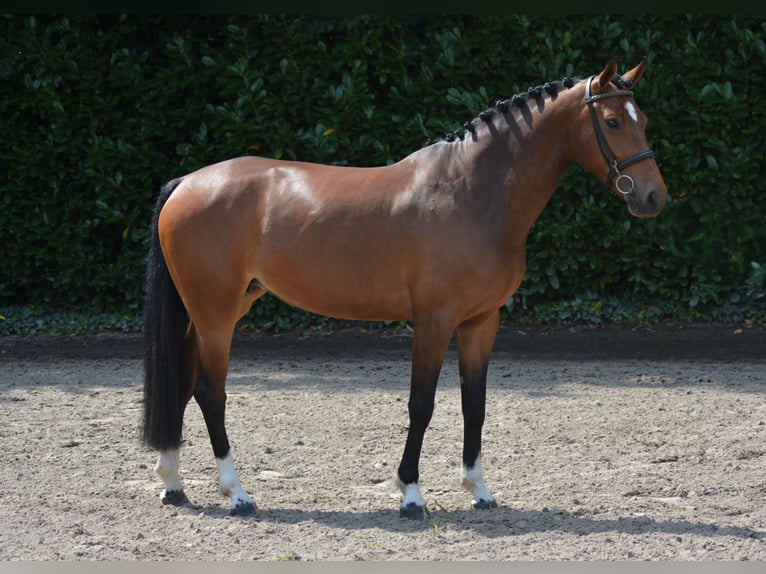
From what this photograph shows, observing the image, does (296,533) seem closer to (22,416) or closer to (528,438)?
(528,438)

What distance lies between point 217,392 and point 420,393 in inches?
39.4

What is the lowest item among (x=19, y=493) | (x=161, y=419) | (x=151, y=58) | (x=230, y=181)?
(x=19, y=493)

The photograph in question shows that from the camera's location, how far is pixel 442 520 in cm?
443

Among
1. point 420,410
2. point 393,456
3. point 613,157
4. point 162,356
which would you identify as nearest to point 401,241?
point 420,410

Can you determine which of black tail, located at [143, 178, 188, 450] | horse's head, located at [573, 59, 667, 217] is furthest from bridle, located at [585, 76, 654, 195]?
black tail, located at [143, 178, 188, 450]

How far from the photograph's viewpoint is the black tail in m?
4.67

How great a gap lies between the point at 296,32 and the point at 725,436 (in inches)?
214

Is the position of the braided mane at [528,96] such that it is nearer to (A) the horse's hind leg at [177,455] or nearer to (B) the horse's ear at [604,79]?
(B) the horse's ear at [604,79]

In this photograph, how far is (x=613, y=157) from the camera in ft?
14.0

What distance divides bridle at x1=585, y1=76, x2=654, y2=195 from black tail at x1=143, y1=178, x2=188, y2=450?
7.17 feet

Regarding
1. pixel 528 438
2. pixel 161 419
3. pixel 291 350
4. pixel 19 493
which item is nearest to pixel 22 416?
pixel 19 493

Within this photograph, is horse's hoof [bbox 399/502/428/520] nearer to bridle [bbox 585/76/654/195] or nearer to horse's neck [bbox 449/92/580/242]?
horse's neck [bbox 449/92/580/242]

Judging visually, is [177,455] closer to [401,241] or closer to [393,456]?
[393,456]

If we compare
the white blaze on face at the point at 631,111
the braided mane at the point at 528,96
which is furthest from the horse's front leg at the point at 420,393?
the white blaze on face at the point at 631,111
